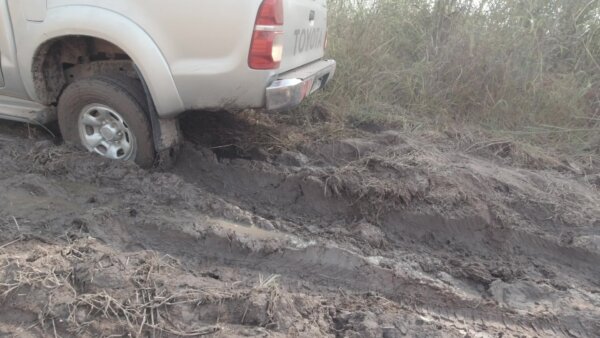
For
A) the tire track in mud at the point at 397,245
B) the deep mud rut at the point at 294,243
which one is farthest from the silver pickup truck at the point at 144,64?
the tire track in mud at the point at 397,245

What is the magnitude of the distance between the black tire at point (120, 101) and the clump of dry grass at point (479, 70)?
2.28 meters

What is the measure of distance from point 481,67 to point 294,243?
12.6 feet

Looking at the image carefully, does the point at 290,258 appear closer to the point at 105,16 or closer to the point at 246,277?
the point at 246,277

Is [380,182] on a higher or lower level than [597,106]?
lower

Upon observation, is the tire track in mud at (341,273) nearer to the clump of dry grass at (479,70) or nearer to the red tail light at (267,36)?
the red tail light at (267,36)

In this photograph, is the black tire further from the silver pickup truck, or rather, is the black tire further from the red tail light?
the red tail light

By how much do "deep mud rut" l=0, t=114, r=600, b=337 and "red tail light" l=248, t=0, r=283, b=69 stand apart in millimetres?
913

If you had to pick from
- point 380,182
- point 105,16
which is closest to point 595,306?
point 380,182

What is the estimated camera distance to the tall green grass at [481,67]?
5168mm

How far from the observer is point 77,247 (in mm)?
2512

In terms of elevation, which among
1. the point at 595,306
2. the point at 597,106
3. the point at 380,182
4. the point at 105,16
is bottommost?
the point at 595,306

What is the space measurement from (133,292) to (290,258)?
2.96ft

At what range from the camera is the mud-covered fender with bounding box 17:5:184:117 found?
3.15m

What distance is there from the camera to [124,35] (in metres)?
3.15
